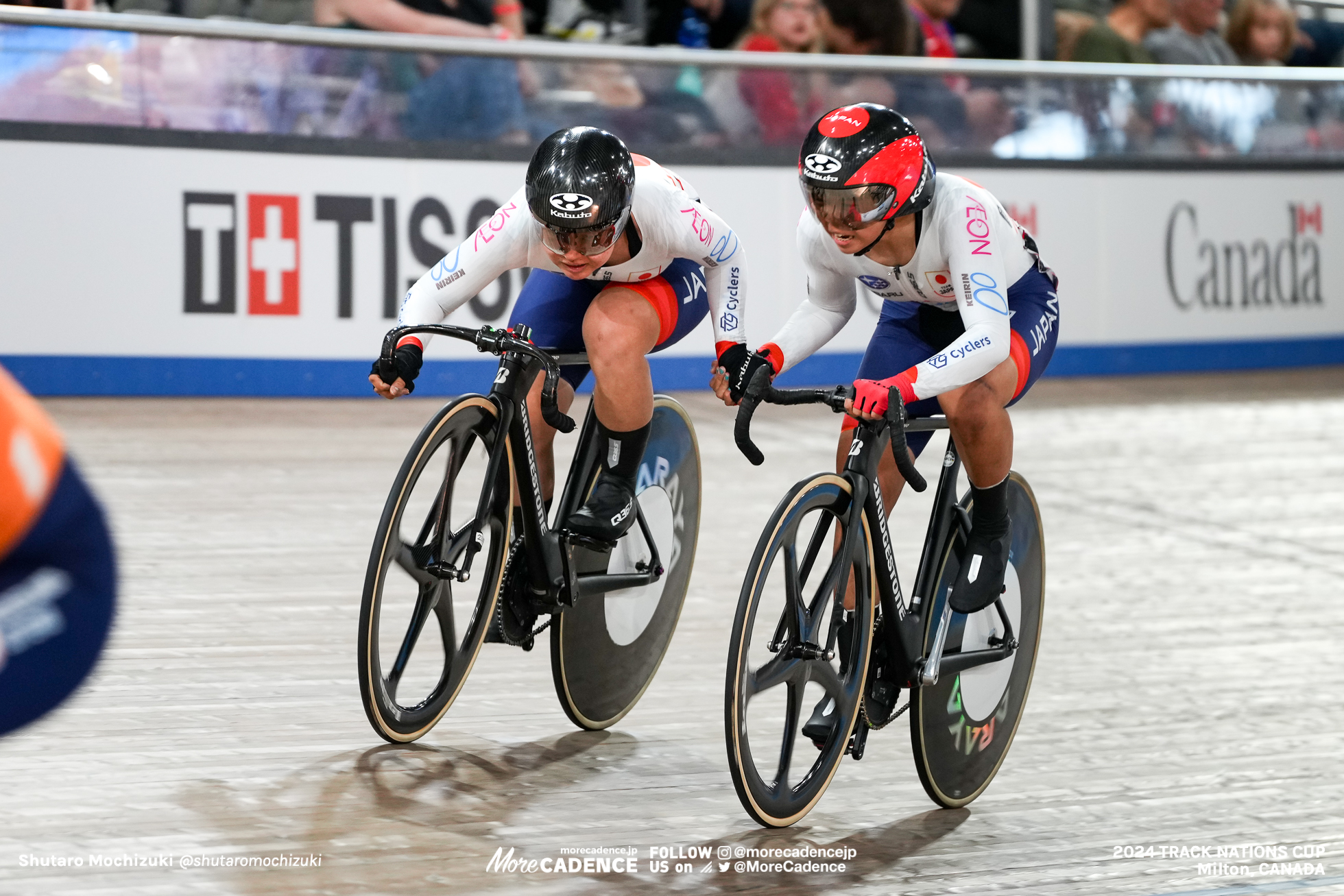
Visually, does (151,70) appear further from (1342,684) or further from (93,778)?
(1342,684)

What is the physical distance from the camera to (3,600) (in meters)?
1.08

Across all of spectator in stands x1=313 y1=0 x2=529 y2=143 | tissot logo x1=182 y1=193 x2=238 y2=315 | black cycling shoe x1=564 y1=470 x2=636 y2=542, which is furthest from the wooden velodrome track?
spectator in stands x1=313 y1=0 x2=529 y2=143

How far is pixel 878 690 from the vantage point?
3.30m

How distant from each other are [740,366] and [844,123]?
527 millimetres

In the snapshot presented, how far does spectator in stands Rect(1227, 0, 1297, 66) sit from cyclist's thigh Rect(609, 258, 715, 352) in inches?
350

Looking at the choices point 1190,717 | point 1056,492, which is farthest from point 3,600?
point 1056,492

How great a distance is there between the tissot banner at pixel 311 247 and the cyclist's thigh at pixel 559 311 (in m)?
A: 3.88

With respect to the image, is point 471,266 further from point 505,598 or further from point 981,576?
point 981,576

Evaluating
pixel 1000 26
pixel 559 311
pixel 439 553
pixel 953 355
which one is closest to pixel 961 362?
pixel 953 355

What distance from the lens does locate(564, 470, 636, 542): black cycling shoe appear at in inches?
142

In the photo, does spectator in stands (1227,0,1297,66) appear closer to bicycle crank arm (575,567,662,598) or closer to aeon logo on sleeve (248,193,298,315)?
aeon logo on sleeve (248,193,298,315)

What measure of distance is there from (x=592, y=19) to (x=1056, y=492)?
435 cm

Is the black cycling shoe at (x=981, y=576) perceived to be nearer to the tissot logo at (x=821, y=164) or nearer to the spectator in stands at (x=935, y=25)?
the tissot logo at (x=821, y=164)

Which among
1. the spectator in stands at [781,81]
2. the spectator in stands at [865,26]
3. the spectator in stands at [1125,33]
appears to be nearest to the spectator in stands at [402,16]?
the spectator in stands at [781,81]
